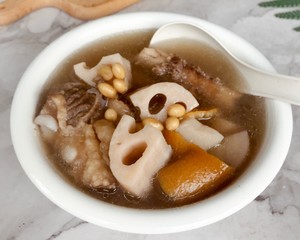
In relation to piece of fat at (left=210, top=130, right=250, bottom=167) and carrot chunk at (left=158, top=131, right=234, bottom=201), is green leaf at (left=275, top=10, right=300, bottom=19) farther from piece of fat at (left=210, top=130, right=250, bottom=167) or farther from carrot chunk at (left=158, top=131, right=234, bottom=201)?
carrot chunk at (left=158, top=131, right=234, bottom=201)

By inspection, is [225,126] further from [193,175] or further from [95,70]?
[95,70]

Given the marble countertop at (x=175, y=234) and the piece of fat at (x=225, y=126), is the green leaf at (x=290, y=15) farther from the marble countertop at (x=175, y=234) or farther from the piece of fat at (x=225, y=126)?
the piece of fat at (x=225, y=126)

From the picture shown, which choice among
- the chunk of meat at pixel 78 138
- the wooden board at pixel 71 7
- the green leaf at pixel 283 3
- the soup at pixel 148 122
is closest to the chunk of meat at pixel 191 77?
the soup at pixel 148 122

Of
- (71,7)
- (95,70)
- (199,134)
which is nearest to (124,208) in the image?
(199,134)

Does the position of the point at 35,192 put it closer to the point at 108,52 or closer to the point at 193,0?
the point at 108,52

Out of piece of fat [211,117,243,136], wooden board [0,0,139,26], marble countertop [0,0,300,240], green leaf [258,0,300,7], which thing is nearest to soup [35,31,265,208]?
piece of fat [211,117,243,136]

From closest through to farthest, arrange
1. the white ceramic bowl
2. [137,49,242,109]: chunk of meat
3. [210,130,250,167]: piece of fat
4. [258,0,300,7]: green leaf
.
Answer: the white ceramic bowl
[210,130,250,167]: piece of fat
[137,49,242,109]: chunk of meat
[258,0,300,7]: green leaf
